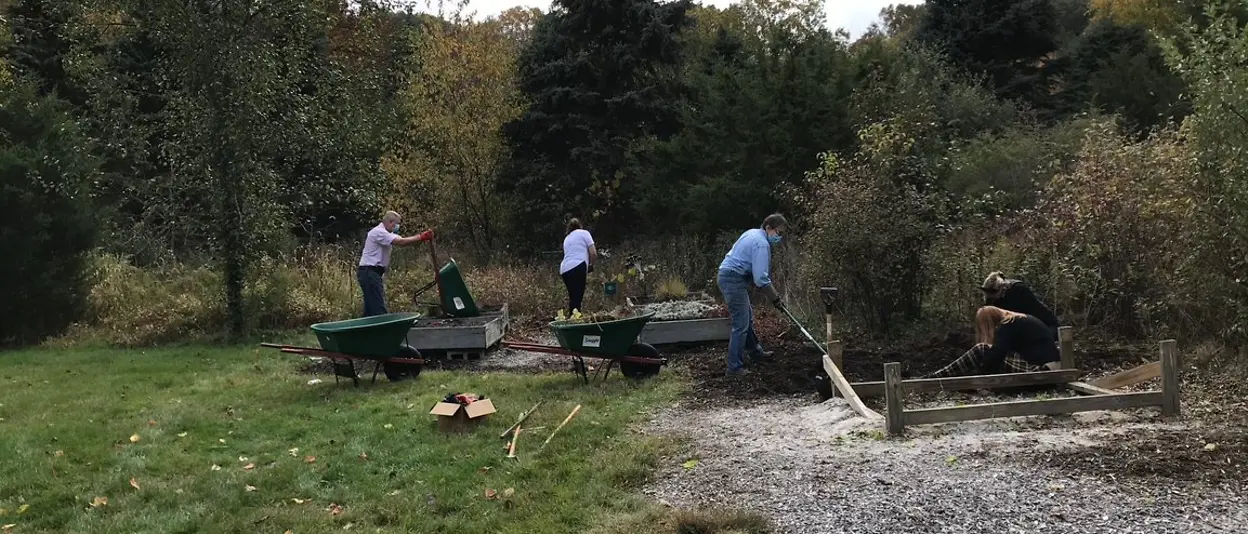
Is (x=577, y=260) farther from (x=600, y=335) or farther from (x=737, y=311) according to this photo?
(x=600, y=335)

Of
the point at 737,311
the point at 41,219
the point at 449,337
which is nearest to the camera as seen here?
the point at 737,311

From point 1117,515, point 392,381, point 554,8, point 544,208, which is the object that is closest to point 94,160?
point 392,381

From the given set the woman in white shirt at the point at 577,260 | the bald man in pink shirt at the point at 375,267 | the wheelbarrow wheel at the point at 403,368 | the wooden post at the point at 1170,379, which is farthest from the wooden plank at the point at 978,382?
the bald man in pink shirt at the point at 375,267

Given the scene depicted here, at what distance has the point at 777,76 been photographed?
16.5 m

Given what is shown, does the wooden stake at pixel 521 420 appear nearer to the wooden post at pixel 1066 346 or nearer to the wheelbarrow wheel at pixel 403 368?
the wheelbarrow wheel at pixel 403 368

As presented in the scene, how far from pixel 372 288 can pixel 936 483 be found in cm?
716

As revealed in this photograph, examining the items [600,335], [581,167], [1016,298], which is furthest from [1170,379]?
[581,167]

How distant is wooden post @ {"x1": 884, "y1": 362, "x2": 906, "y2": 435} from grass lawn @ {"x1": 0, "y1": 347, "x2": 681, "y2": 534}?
1.42 m

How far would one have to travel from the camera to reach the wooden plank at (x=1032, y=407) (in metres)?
5.45

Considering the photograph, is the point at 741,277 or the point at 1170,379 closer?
the point at 1170,379

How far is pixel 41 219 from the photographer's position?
42.6ft

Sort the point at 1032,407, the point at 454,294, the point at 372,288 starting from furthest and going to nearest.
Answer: the point at 454,294 < the point at 372,288 < the point at 1032,407

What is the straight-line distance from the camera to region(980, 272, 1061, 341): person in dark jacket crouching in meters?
7.46

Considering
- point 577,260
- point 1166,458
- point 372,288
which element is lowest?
point 1166,458
